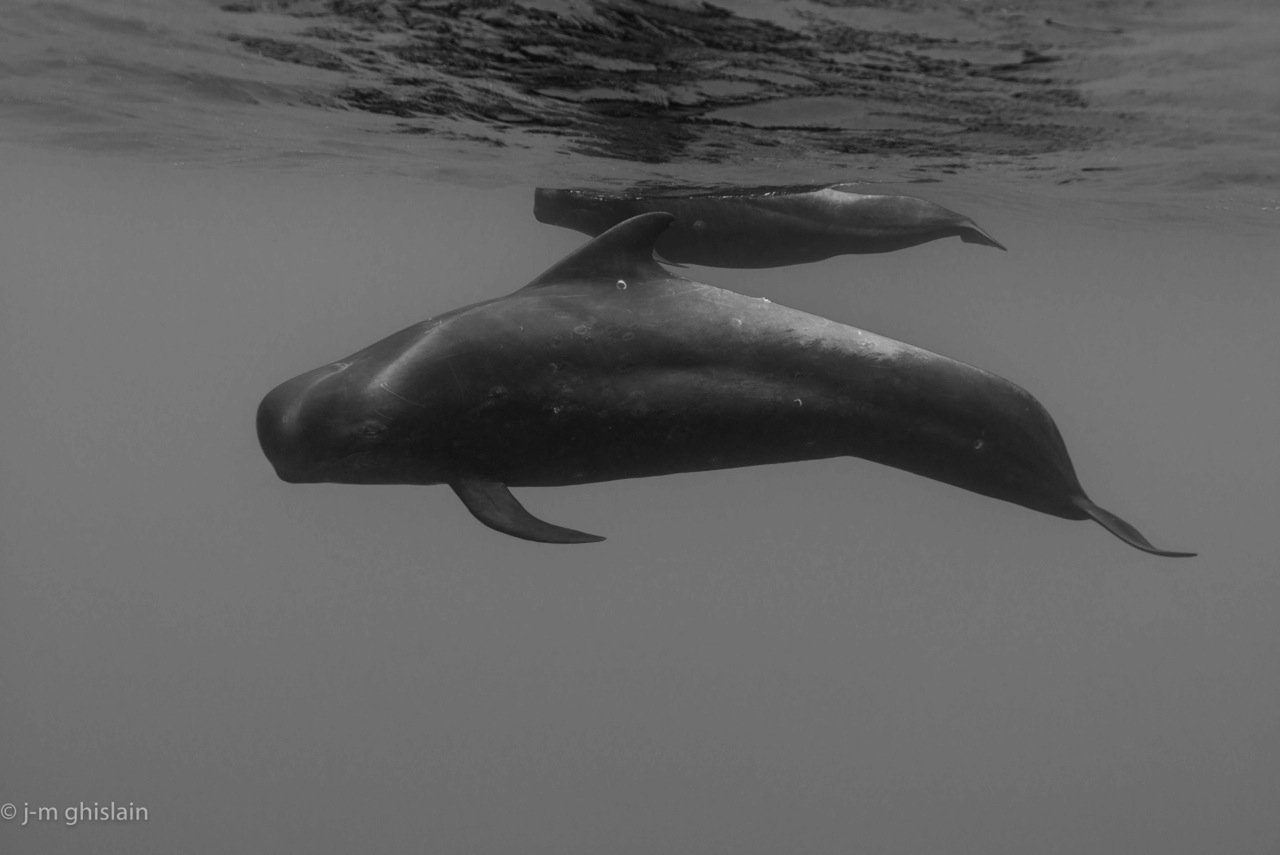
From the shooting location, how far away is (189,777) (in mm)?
28641

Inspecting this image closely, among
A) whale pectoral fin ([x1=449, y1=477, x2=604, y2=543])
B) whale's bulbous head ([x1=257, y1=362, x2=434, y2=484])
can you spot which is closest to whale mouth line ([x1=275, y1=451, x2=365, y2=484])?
whale's bulbous head ([x1=257, y1=362, x2=434, y2=484])

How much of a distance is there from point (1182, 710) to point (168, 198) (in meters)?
50.1

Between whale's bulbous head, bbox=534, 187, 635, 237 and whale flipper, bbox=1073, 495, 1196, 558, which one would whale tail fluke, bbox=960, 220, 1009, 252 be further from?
whale's bulbous head, bbox=534, 187, 635, 237

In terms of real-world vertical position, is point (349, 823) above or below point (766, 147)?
below

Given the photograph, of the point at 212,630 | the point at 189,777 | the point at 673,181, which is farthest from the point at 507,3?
the point at 212,630

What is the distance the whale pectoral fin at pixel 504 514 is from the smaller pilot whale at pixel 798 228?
4.02m

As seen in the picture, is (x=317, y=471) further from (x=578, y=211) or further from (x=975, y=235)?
(x=975, y=235)

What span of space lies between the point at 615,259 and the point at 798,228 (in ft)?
11.1

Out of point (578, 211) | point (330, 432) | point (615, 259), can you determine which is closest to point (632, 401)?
point (615, 259)

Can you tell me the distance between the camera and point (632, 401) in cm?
734

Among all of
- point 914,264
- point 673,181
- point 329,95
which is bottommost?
point 914,264

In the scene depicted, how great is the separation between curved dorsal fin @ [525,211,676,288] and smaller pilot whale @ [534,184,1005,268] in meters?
2.63

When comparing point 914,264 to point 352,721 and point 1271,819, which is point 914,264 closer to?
point 1271,819

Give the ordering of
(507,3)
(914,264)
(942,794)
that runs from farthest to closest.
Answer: (914,264) < (942,794) < (507,3)
